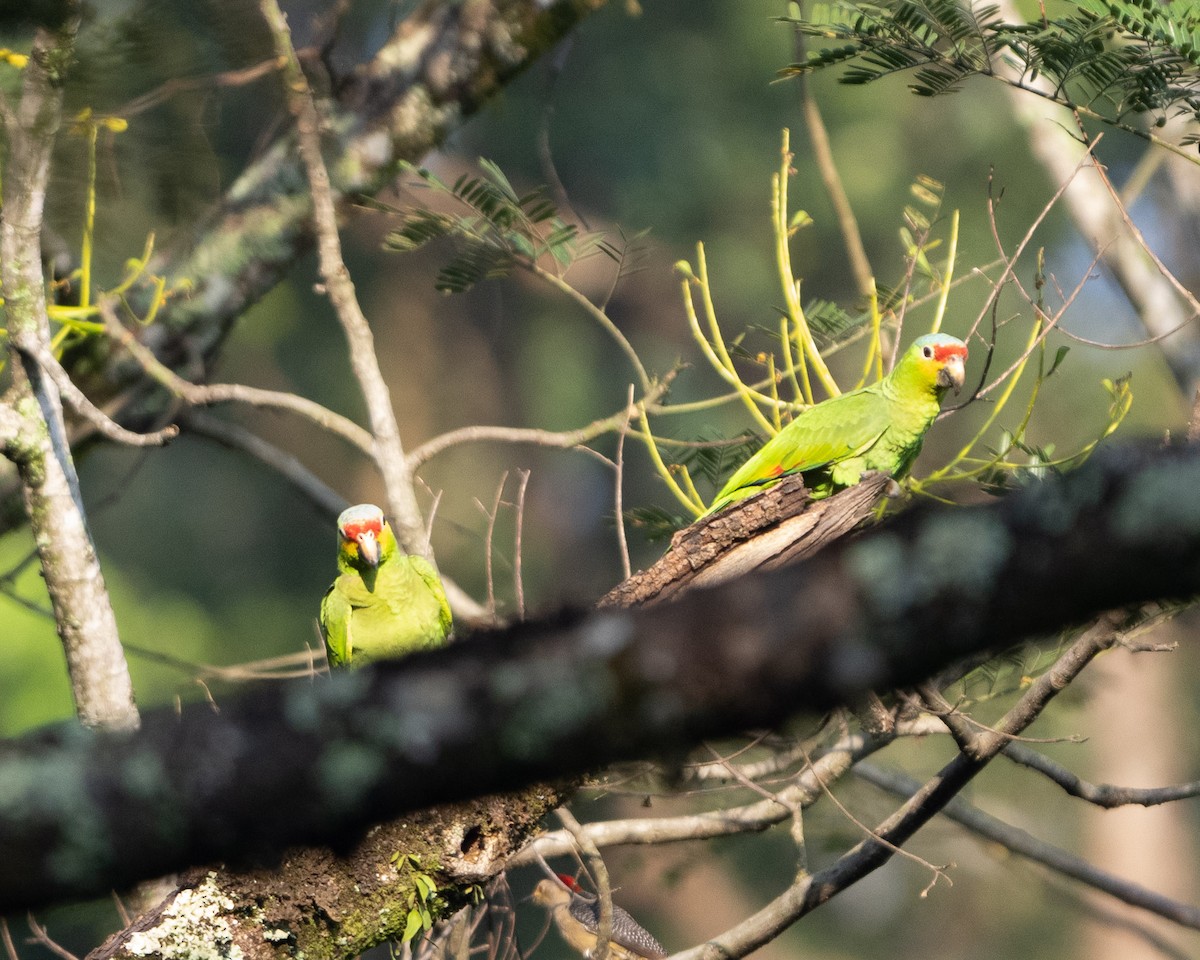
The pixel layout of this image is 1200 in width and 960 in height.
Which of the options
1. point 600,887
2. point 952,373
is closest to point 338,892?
point 600,887

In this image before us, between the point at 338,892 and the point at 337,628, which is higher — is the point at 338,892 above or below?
below

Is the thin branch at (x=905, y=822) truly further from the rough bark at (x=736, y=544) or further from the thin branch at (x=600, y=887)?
the rough bark at (x=736, y=544)

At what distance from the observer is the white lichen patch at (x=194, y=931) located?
200 cm

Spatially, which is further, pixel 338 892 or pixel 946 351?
pixel 946 351

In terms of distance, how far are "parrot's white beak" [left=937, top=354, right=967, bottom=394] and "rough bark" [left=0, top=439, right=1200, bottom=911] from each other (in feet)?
8.30

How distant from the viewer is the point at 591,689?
72 cm

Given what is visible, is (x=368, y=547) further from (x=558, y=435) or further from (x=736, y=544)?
(x=736, y=544)

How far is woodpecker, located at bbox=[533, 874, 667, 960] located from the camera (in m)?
3.17

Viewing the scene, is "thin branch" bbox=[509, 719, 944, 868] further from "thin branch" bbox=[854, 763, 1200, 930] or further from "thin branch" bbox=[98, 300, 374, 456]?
"thin branch" bbox=[98, 300, 374, 456]

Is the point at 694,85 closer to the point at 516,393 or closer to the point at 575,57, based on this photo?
the point at 575,57

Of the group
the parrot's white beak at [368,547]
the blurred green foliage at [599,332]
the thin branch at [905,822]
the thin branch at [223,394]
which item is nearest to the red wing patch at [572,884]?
the thin branch at [905,822]

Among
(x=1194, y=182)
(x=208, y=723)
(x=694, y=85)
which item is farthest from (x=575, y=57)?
(x=208, y=723)

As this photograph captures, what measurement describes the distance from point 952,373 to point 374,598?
1.76m

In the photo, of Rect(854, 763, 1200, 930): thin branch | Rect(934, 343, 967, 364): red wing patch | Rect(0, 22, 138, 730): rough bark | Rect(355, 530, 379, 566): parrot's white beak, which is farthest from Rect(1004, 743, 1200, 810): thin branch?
Rect(0, 22, 138, 730): rough bark
